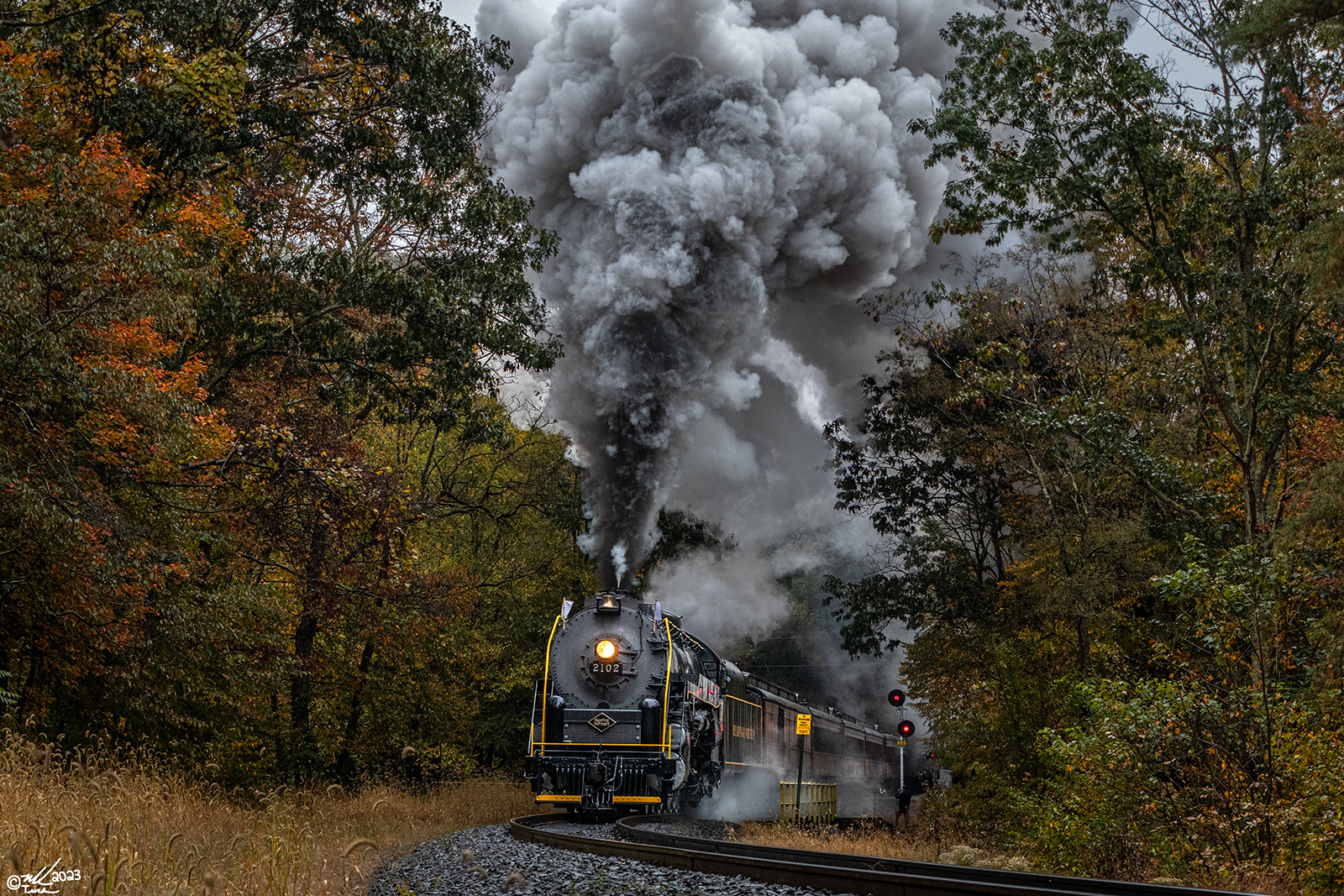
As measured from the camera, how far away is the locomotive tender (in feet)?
44.9

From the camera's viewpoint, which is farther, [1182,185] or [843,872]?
[1182,185]

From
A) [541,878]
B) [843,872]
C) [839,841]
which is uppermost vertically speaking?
[843,872]

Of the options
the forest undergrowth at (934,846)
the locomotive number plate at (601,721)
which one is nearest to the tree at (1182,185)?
the forest undergrowth at (934,846)

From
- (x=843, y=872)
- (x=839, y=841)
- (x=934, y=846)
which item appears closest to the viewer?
(x=843, y=872)

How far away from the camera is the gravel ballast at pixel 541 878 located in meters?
6.02

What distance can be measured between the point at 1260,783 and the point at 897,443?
1705 centimetres

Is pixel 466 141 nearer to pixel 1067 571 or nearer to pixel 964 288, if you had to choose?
pixel 964 288

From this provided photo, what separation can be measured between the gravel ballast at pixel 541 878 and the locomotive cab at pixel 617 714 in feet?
17.1

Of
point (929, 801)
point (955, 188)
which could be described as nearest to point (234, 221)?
point (955, 188)

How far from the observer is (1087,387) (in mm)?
19391

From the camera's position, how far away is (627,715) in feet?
46.3

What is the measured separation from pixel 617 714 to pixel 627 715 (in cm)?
14

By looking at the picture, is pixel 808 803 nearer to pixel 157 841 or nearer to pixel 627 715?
pixel 627 715

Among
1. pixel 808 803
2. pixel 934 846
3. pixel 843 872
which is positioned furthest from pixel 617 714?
pixel 843 872
